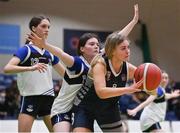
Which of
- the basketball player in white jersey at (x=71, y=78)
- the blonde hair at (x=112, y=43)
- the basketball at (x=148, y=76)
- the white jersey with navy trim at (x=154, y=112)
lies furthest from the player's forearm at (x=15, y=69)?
the white jersey with navy trim at (x=154, y=112)

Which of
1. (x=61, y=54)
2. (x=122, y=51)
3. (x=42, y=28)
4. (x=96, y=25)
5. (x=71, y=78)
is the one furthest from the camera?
(x=96, y=25)

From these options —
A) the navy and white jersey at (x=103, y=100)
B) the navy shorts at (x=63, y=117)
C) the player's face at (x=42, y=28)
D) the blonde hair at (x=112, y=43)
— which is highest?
the player's face at (x=42, y=28)

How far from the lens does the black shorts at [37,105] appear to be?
3.10m

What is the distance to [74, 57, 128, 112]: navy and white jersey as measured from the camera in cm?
267

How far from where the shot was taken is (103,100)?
2.70m

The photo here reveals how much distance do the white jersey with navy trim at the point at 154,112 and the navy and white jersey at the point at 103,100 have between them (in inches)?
82.1

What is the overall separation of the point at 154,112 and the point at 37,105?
6.69 feet

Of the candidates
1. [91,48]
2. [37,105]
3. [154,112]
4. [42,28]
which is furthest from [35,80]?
[154,112]

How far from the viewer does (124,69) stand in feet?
9.08

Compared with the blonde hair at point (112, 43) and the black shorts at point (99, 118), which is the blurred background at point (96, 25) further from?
the blonde hair at point (112, 43)

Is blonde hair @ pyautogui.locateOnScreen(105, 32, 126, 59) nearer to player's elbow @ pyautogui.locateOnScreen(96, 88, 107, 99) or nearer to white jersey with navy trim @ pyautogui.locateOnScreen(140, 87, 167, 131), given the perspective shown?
player's elbow @ pyautogui.locateOnScreen(96, 88, 107, 99)

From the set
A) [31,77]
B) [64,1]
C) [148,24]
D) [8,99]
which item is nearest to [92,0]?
[64,1]

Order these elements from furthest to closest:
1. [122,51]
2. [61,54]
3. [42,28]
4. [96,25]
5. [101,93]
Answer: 1. [96,25]
2. [42,28]
3. [61,54]
4. [122,51]
5. [101,93]

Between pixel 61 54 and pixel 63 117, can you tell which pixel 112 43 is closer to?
pixel 61 54
